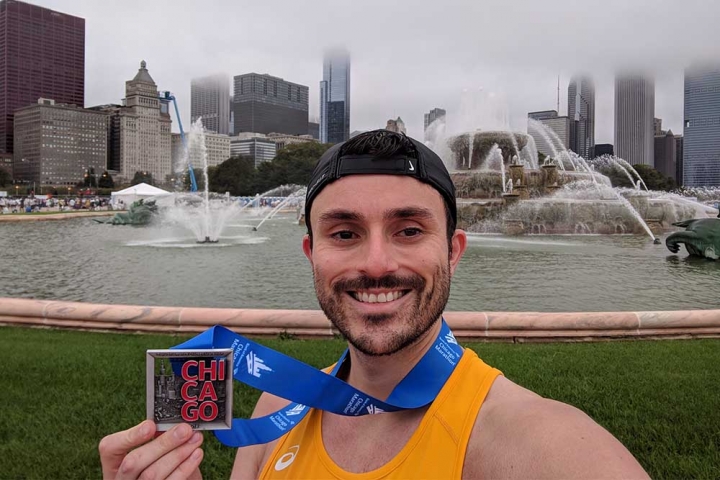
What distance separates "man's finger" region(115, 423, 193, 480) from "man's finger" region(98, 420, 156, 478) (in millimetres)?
23

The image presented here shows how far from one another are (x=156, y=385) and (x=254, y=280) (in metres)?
10.9

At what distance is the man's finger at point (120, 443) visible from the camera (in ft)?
4.67

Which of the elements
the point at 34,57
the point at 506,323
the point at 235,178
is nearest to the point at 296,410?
the point at 506,323

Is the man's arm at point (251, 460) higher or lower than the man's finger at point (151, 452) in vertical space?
lower

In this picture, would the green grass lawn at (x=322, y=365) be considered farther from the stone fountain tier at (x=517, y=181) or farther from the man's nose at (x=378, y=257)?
the stone fountain tier at (x=517, y=181)

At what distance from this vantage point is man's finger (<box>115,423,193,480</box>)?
141 cm

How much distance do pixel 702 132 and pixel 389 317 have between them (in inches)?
3908

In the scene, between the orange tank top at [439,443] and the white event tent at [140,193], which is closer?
the orange tank top at [439,443]

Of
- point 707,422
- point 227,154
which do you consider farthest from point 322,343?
point 227,154

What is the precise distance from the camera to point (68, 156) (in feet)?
429

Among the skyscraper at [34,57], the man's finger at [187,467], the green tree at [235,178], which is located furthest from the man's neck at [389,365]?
the skyscraper at [34,57]

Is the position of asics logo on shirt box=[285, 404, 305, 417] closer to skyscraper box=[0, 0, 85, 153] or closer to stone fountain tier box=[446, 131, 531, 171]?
stone fountain tier box=[446, 131, 531, 171]

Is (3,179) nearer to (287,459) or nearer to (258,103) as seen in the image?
(258,103)

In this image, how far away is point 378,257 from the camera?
160cm
